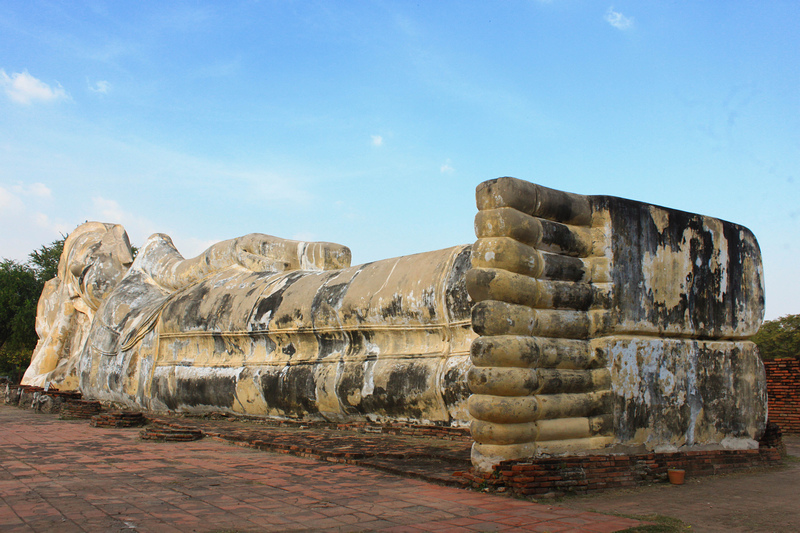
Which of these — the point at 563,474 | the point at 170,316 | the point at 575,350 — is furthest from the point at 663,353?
the point at 170,316

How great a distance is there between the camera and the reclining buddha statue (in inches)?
157

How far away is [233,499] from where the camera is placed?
3.41 metres

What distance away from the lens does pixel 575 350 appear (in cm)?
414

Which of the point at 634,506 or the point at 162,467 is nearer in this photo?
the point at 634,506

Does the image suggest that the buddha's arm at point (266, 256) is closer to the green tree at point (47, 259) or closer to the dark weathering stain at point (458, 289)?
the dark weathering stain at point (458, 289)

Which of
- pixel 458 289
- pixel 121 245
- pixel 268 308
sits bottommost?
pixel 268 308

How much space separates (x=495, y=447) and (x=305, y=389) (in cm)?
315

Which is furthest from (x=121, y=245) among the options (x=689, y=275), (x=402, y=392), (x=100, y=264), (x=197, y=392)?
(x=689, y=275)

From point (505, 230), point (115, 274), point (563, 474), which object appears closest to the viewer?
point (563, 474)

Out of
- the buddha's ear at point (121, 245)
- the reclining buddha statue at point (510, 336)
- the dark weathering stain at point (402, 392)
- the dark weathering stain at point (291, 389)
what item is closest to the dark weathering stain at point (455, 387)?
the reclining buddha statue at point (510, 336)

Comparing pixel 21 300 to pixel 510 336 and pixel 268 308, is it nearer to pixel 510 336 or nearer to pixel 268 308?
pixel 268 308

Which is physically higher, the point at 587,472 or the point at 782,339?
the point at 782,339

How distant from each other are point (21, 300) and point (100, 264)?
8366mm

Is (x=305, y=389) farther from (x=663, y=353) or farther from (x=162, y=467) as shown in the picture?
(x=663, y=353)
